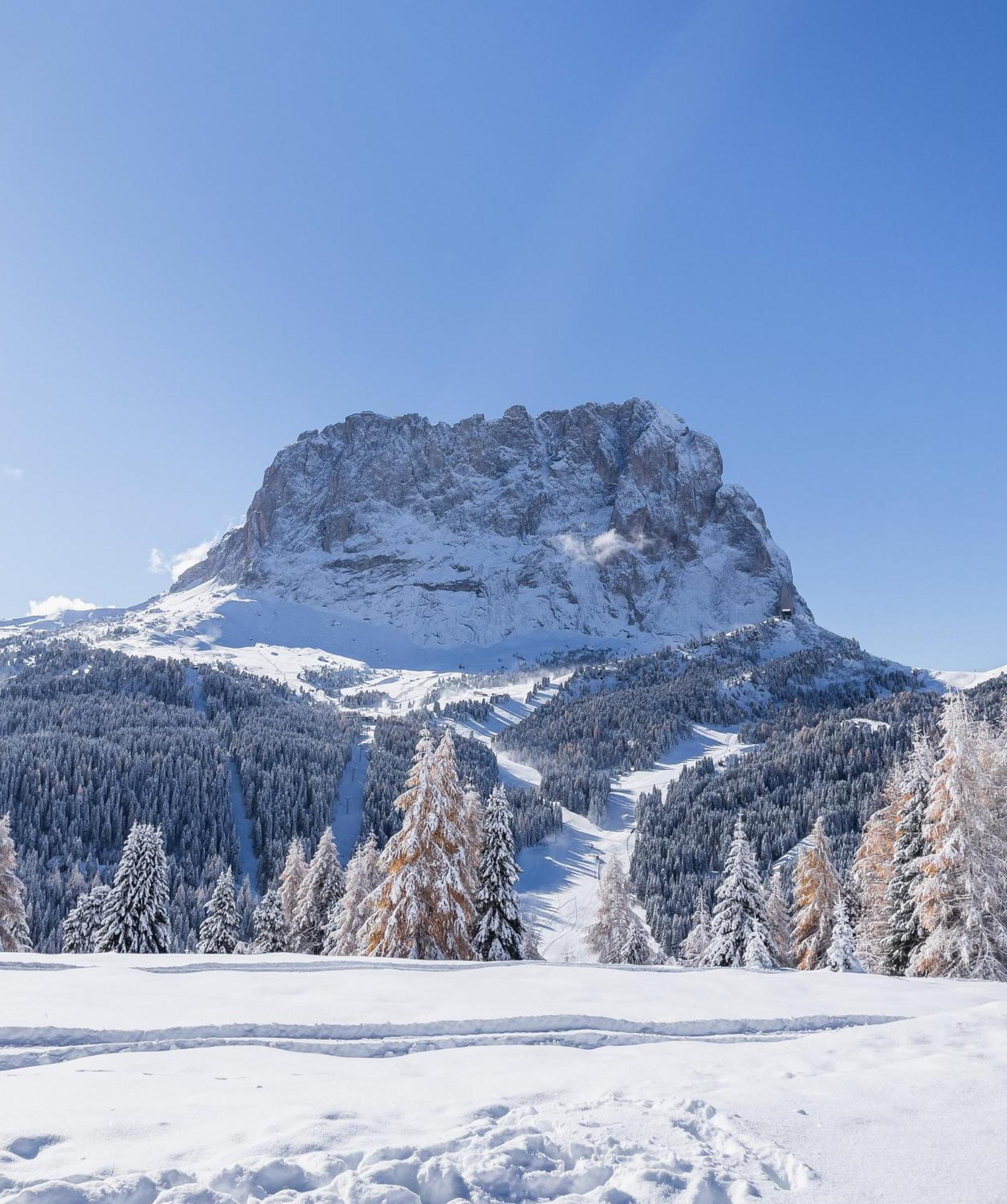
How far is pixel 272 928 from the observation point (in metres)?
38.2

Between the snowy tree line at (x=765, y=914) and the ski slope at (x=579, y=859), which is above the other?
the snowy tree line at (x=765, y=914)

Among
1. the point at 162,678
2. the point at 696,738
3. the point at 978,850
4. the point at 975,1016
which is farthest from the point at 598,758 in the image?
A: the point at 975,1016

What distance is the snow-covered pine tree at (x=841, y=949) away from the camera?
27370 millimetres

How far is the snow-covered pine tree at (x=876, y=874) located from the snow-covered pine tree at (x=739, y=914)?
14.0 ft

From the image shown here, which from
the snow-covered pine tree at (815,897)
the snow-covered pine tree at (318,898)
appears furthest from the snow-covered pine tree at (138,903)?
the snow-covered pine tree at (815,897)

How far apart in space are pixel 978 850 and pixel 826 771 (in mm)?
132420

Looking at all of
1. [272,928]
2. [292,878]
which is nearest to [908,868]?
[272,928]

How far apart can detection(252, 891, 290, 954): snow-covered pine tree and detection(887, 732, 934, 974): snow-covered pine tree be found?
3116 centimetres

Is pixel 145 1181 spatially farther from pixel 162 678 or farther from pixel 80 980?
pixel 162 678

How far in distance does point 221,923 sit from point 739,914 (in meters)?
28.3

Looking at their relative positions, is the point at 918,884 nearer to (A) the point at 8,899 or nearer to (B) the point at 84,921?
(A) the point at 8,899

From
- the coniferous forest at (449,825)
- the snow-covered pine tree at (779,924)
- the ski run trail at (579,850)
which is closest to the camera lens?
the coniferous forest at (449,825)

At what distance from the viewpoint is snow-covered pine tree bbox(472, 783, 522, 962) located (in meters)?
25.3

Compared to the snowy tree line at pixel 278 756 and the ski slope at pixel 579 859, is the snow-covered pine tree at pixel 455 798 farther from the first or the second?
the snowy tree line at pixel 278 756
